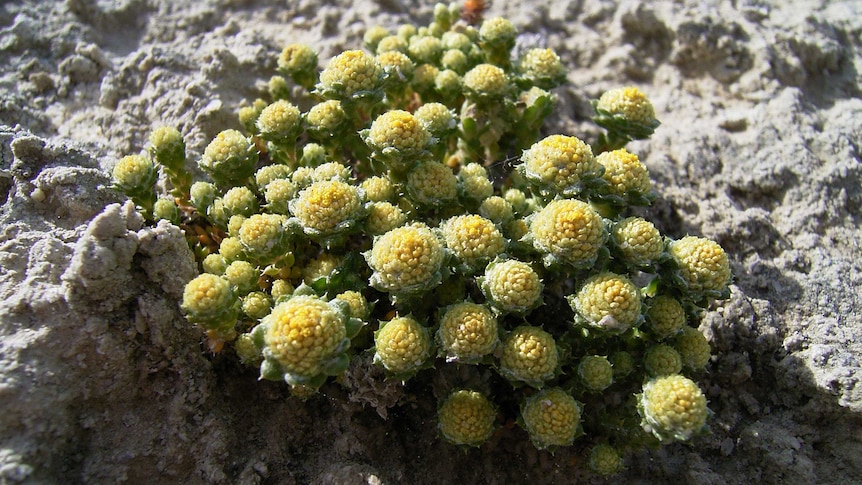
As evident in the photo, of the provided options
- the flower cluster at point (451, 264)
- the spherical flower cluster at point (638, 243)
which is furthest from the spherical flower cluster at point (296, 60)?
the spherical flower cluster at point (638, 243)

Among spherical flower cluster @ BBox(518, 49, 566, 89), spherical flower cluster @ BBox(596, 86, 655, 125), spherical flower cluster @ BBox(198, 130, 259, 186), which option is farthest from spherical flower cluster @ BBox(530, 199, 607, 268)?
spherical flower cluster @ BBox(198, 130, 259, 186)

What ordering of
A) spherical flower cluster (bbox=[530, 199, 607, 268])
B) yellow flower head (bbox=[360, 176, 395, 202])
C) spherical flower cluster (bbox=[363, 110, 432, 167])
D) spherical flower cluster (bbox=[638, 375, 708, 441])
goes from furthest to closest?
yellow flower head (bbox=[360, 176, 395, 202]) → spherical flower cluster (bbox=[363, 110, 432, 167]) → spherical flower cluster (bbox=[530, 199, 607, 268]) → spherical flower cluster (bbox=[638, 375, 708, 441])

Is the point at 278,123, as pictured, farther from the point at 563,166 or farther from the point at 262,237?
the point at 563,166

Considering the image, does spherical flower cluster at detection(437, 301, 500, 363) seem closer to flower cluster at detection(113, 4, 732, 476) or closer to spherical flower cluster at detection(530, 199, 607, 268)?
flower cluster at detection(113, 4, 732, 476)

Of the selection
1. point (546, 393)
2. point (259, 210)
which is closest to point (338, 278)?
point (259, 210)

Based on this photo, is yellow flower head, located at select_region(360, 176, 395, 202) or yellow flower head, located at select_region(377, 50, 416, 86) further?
yellow flower head, located at select_region(377, 50, 416, 86)

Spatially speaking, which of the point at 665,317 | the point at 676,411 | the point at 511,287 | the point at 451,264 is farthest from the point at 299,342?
the point at 665,317
